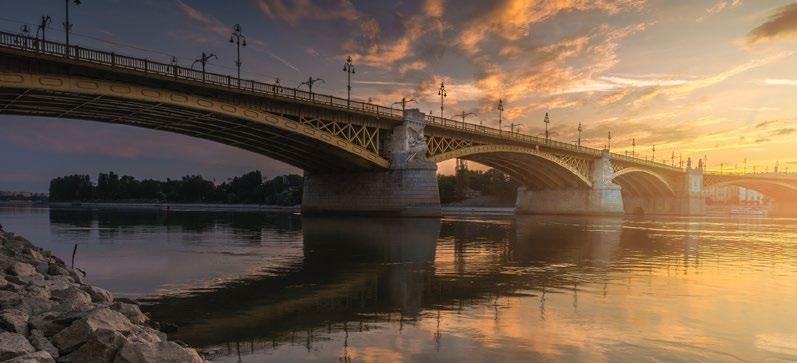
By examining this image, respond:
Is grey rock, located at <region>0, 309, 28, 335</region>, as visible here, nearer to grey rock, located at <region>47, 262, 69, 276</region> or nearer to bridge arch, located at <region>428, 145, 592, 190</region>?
grey rock, located at <region>47, 262, 69, 276</region>

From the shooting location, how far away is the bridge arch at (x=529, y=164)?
76.2 m

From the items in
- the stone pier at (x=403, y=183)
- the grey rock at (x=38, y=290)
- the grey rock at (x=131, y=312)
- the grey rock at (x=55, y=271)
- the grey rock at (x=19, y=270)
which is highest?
the stone pier at (x=403, y=183)

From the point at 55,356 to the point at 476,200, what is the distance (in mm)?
147426

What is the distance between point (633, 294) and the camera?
14969mm

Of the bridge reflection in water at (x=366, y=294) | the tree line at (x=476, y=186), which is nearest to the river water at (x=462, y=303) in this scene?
the bridge reflection in water at (x=366, y=294)

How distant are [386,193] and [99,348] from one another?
5903 cm

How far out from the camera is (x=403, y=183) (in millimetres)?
63656

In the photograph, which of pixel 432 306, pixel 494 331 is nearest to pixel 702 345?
pixel 494 331

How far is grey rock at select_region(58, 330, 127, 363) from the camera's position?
21.5 feet

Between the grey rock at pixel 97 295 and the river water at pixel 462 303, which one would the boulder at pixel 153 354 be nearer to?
the river water at pixel 462 303

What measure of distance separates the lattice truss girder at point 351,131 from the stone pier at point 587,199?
2100 inches

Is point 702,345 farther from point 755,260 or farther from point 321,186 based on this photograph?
point 321,186

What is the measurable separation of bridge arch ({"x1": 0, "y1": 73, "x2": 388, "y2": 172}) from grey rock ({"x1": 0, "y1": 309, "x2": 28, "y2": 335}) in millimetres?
35401

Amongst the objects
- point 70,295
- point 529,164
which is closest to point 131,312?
point 70,295
